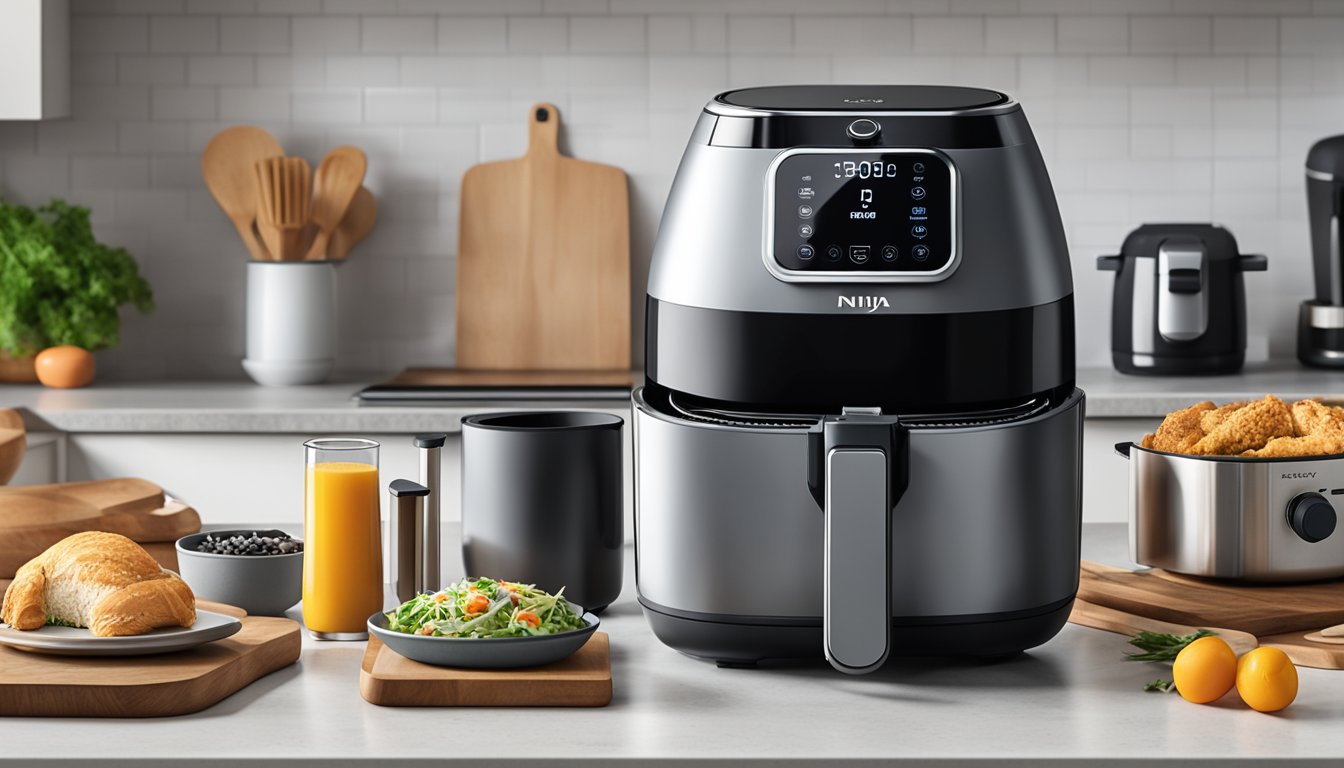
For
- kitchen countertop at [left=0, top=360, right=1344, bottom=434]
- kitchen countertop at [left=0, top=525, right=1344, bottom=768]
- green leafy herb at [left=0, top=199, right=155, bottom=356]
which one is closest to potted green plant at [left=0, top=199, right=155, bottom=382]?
green leafy herb at [left=0, top=199, right=155, bottom=356]

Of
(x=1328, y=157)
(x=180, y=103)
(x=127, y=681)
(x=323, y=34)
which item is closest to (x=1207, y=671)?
(x=127, y=681)

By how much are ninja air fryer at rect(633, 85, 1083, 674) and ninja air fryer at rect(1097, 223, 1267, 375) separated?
6.28 ft

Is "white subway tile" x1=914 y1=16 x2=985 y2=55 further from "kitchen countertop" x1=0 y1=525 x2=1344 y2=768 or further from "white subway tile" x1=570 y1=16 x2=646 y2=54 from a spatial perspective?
"kitchen countertop" x1=0 y1=525 x2=1344 y2=768

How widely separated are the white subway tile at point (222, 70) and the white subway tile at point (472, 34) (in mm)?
418

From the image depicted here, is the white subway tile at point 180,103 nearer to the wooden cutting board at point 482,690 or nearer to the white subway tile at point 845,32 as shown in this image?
the white subway tile at point 845,32

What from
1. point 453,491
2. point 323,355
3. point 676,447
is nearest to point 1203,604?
point 676,447

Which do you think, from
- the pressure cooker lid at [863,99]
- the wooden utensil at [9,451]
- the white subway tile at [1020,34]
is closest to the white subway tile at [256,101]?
the white subway tile at [1020,34]

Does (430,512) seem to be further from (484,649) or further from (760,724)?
(760,724)

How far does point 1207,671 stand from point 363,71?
260 cm

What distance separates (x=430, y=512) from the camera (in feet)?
3.90

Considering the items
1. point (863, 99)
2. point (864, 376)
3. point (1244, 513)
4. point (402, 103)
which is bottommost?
point (1244, 513)

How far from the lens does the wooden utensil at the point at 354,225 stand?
125 inches

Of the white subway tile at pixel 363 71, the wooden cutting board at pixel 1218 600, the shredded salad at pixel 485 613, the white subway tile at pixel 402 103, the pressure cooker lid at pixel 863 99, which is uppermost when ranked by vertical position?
the white subway tile at pixel 363 71

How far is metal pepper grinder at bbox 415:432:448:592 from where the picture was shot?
1.18 metres
